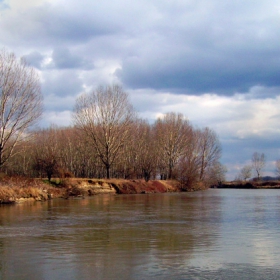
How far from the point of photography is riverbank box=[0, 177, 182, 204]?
29.1 metres

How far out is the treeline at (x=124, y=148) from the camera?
5475 centimetres

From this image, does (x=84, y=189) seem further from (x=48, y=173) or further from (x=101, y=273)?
(x=101, y=273)

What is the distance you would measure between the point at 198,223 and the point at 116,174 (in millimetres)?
55354

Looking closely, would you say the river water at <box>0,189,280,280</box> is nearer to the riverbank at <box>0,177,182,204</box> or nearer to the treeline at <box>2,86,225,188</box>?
the riverbank at <box>0,177,182,204</box>

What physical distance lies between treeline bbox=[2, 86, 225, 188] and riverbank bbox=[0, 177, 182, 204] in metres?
3.16

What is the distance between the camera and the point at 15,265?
8.95 metres

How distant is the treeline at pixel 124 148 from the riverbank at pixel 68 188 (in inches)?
125

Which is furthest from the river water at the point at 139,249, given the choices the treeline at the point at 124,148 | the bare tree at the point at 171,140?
the bare tree at the point at 171,140

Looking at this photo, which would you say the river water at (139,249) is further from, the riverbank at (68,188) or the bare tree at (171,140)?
the bare tree at (171,140)

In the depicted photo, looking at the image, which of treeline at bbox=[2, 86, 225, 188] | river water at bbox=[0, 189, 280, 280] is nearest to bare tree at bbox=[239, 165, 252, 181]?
treeline at bbox=[2, 86, 225, 188]

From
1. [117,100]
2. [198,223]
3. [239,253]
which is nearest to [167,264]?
[239,253]

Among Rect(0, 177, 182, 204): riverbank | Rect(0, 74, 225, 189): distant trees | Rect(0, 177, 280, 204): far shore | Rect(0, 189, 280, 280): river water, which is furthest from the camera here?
Rect(0, 74, 225, 189): distant trees

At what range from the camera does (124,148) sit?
70.1 meters

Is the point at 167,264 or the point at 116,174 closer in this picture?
the point at 167,264
